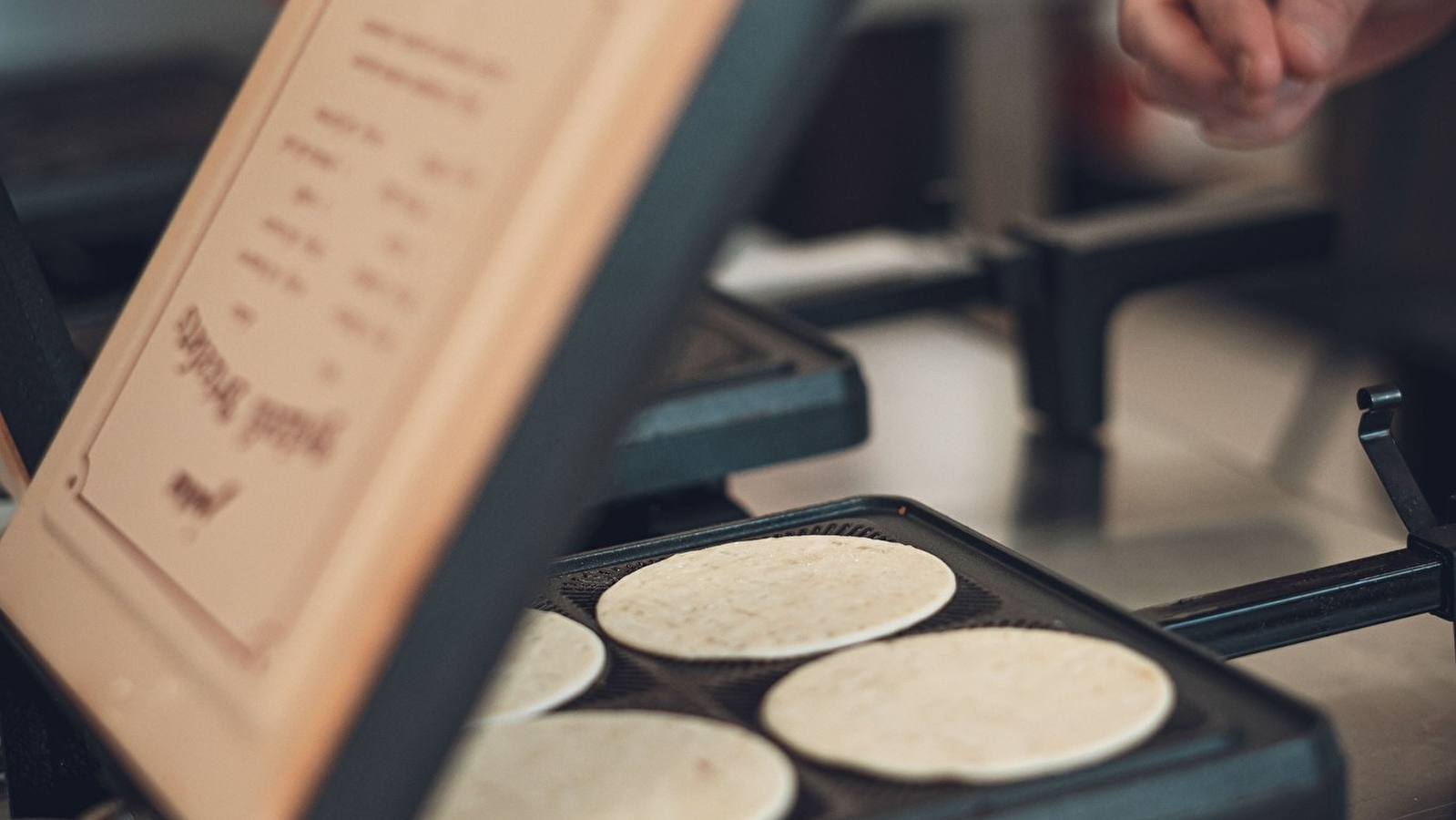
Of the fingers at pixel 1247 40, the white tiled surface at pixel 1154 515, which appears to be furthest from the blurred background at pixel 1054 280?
the fingers at pixel 1247 40

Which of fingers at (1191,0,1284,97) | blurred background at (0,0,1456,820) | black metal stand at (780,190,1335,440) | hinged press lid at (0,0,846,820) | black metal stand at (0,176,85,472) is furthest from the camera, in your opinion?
black metal stand at (780,190,1335,440)

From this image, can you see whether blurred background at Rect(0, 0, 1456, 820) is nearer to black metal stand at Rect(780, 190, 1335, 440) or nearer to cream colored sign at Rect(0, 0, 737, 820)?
black metal stand at Rect(780, 190, 1335, 440)

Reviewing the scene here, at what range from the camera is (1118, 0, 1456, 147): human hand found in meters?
0.99

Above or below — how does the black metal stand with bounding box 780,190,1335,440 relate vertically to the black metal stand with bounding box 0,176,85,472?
above

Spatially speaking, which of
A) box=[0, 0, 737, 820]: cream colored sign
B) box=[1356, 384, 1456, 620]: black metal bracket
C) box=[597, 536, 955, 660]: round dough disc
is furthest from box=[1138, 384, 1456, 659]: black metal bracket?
box=[0, 0, 737, 820]: cream colored sign

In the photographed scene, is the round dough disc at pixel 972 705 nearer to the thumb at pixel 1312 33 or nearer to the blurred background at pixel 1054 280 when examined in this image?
the blurred background at pixel 1054 280

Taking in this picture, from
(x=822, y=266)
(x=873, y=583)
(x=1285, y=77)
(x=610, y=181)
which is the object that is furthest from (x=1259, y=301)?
(x=610, y=181)

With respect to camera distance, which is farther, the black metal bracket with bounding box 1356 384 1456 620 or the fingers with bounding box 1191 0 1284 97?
the fingers with bounding box 1191 0 1284 97

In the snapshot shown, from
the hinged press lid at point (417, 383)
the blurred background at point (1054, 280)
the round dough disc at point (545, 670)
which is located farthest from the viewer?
the blurred background at point (1054, 280)

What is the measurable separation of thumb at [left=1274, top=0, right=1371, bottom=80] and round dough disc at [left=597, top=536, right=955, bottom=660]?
0.44 metres

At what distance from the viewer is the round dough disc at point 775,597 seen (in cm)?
67

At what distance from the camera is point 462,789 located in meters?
0.57

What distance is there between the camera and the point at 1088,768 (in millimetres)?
539

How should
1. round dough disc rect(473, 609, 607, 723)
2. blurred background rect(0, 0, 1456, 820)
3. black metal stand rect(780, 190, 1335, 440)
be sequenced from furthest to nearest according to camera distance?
black metal stand rect(780, 190, 1335, 440)
blurred background rect(0, 0, 1456, 820)
round dough disc rect(473, 609, 607, 723)
